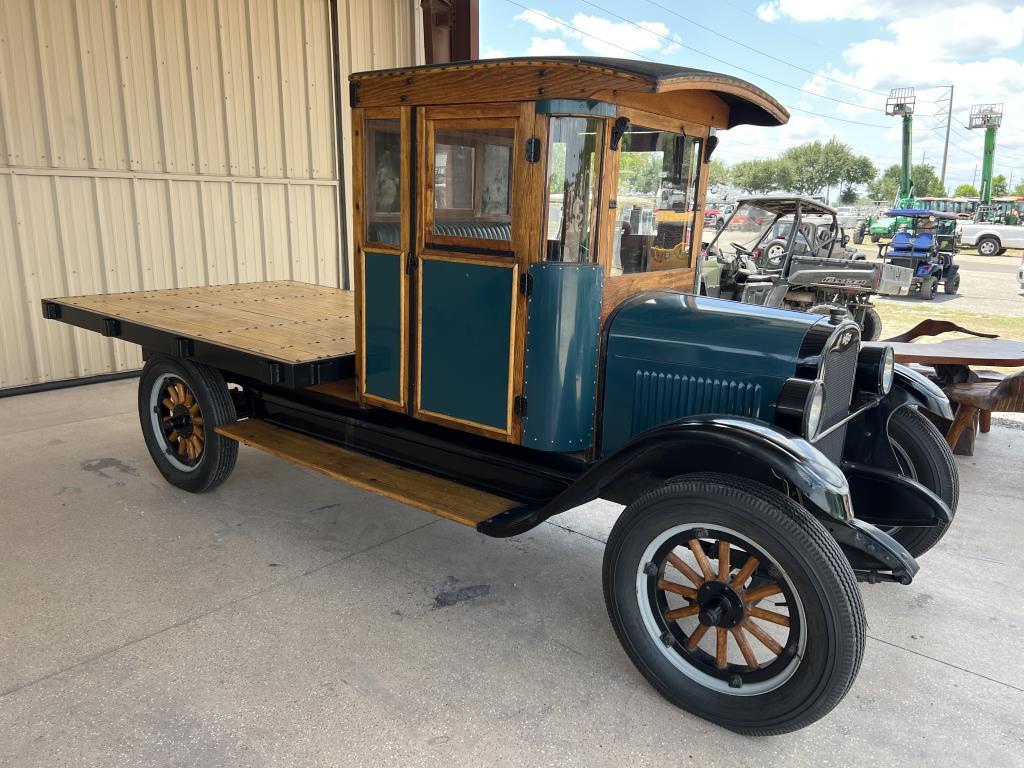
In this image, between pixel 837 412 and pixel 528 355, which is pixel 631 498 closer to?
pixel 528 355

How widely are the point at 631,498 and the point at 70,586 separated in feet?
7.76

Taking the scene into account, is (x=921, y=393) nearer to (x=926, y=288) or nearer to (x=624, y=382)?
(x=624, y=382)

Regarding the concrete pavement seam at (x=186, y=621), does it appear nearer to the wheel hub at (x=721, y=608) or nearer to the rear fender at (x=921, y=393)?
the wheel hub at (x=721, y=608)

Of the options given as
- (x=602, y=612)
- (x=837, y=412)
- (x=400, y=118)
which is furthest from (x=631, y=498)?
(x=400, y=118)

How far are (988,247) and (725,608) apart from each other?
27043 mm

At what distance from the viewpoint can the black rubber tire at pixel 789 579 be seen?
211 cm

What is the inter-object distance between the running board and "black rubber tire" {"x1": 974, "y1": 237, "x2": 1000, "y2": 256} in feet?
87.8

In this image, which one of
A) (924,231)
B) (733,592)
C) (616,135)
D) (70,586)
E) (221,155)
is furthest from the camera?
(924,231)

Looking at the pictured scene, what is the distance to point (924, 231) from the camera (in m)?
14.6

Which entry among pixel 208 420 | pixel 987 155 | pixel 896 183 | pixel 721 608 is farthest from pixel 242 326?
pixel 896 183

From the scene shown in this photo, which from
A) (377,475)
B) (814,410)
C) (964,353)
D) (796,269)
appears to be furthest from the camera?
(796,269)

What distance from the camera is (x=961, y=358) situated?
460 cm

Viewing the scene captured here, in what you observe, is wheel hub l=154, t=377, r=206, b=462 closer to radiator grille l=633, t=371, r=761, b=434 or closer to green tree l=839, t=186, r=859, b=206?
radiator grille l=633, t=371, r=761, b=434

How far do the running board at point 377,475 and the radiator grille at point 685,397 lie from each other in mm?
685
